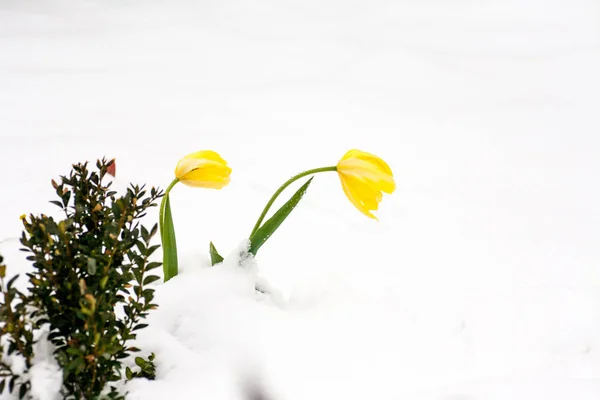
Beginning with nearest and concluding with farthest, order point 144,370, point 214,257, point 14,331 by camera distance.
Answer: point 14,331
point 144,370
point 214,257

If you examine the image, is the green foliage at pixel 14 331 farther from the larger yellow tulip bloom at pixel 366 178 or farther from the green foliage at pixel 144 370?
the larger yellow tulip bloom at pixel 366 178

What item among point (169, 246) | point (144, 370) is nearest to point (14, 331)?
point (144, 370)

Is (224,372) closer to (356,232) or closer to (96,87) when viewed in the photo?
(356,232)

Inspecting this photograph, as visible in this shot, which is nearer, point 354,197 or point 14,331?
point 14,331

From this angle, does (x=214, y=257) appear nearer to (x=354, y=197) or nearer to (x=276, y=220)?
(x=276, y=220)

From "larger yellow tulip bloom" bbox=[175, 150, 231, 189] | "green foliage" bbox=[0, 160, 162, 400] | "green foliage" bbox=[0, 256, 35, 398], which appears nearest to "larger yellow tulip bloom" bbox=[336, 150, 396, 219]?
"larger yellow tulip bloom" bbox=[175, 150, 231, 189]

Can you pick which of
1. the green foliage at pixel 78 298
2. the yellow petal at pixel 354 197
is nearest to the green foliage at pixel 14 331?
the green foliage at pixel 78 298
